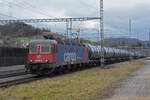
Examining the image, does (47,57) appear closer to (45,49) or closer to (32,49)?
(45,49)

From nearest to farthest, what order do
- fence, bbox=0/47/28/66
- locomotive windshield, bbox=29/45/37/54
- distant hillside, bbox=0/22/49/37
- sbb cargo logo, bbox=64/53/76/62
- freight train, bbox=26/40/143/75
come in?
freight train, bbox=26/40/143/75 < locomotive windshield, bbox=29/45/37/54 < sbb cargo logo, bbox=64/53/76/62 < fence, bbox=0/47/28/66 < distant hillside, bbox=0/22/49/37

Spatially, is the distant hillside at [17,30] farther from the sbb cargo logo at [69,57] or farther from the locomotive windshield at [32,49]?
the locomotive windshield at [32,49]

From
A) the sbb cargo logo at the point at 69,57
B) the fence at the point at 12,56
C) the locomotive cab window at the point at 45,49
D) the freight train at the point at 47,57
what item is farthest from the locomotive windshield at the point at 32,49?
the fence at the point at 12,56

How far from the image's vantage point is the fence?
30191mm

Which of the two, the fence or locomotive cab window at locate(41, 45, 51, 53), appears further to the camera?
the fence

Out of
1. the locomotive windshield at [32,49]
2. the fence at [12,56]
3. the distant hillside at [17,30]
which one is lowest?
the fence at [12,56]

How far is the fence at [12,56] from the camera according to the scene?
30191 mm

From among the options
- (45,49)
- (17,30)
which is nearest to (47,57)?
(45,49)

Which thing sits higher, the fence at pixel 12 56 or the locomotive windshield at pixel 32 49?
the locomotive windshield at pixel 32 49

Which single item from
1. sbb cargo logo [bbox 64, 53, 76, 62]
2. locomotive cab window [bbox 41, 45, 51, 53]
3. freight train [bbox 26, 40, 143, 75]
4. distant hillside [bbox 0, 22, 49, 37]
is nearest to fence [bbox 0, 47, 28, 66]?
sbb cargo logo [bbox 64, 53, 76, 62]

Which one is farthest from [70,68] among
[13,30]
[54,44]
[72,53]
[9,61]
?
[13,30]

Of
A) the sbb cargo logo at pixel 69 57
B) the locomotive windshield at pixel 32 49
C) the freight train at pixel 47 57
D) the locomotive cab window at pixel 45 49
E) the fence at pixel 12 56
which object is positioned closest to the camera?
the freight train at pixel 47 57

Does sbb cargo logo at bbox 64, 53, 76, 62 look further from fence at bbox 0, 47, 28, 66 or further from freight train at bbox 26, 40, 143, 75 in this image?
fence at bbox 0, 47, 28, 66

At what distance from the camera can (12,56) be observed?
3216cm
